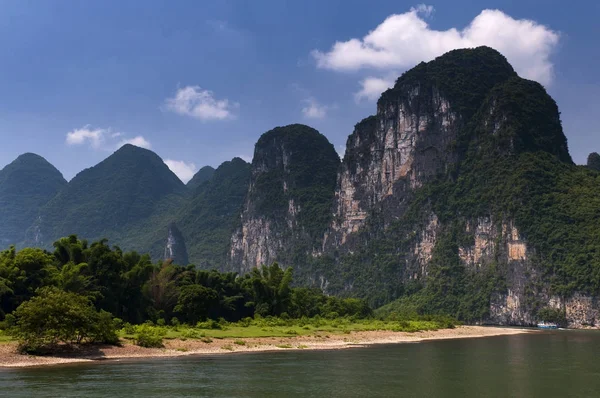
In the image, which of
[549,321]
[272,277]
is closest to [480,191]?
[549,321]

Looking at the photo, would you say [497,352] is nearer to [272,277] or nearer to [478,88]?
[272,277]

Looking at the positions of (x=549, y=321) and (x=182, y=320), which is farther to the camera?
(x=549, y=321)

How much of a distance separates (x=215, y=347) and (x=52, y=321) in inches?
558

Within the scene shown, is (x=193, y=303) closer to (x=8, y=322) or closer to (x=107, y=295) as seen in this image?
(x=107, y=295)

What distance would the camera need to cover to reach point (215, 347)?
157 ft

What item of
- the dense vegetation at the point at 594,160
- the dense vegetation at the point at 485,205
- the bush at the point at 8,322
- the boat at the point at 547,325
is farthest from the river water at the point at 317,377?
the dense vegetation at the point at 594,160

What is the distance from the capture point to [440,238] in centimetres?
14912

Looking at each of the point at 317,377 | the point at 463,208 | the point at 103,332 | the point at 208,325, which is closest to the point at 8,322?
the point at 103,332

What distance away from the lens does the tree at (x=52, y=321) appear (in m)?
36.8

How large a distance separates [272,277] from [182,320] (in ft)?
72.1

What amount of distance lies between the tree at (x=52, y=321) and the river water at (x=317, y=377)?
10.6ft

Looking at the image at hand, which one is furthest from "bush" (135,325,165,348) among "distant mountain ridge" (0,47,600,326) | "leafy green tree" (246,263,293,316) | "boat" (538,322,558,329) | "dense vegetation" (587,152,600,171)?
"dense vegetation" (587,152,600,171)

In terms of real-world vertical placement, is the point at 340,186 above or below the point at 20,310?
above

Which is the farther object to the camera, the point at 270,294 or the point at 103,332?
the point at 270,294
